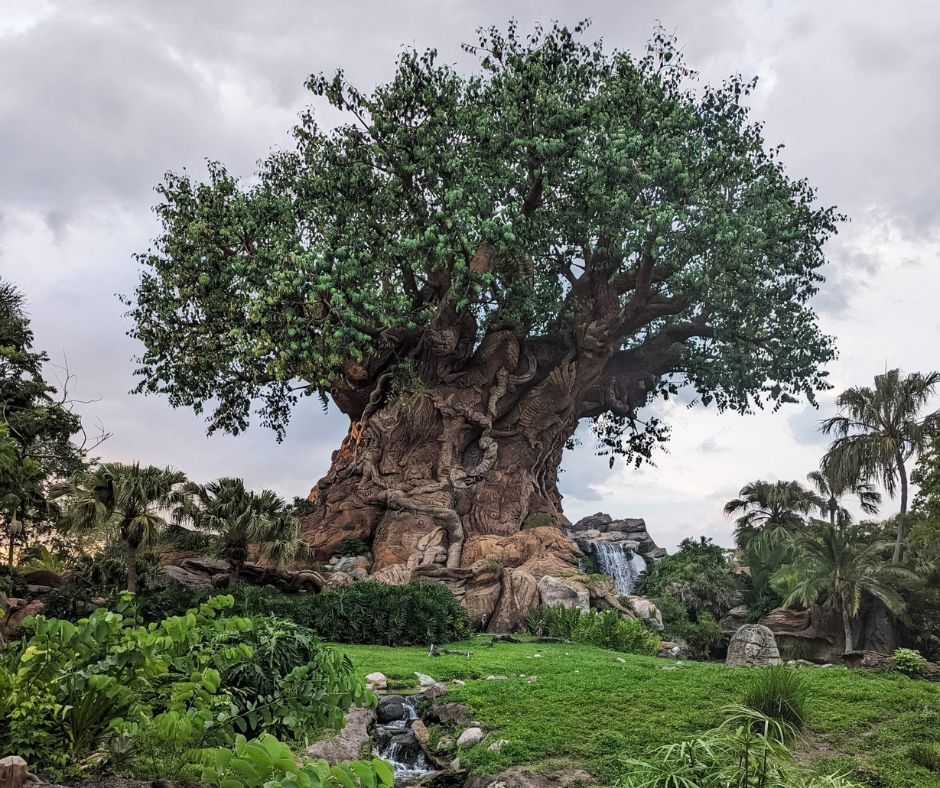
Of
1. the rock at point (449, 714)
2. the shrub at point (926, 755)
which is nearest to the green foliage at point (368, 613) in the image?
the rock at point (449, 714)

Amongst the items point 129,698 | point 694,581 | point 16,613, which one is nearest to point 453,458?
point 694,581

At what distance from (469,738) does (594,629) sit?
28.4 feet

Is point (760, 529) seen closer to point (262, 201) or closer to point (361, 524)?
point (361, 524)

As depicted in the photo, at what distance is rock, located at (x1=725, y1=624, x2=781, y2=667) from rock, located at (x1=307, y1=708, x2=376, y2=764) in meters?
7.06

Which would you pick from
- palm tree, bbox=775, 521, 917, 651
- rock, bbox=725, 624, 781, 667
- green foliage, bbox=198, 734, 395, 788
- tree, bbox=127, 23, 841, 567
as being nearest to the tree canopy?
tree, bbox=127, 23, 841, 567

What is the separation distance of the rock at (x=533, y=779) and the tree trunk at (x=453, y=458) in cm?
1470

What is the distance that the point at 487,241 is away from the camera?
22.1 metres

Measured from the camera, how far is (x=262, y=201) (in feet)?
72.7

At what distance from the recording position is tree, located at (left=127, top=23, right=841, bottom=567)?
20.5m

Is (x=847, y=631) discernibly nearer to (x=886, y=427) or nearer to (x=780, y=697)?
(x=886, y=427)

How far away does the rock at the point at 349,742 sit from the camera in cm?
719

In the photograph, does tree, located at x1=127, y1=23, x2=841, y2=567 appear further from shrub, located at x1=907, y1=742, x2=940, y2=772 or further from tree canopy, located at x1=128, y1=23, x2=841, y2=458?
shrub, located at x1=907, y1=742, x2=940, y2=772

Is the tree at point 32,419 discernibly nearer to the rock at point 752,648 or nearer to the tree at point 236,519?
the tree at point 236,519

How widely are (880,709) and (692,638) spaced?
58.6ft
